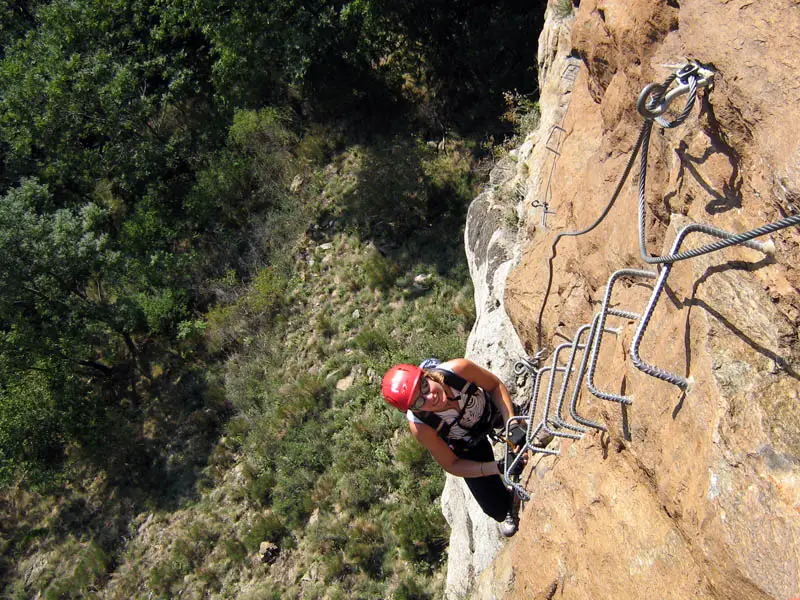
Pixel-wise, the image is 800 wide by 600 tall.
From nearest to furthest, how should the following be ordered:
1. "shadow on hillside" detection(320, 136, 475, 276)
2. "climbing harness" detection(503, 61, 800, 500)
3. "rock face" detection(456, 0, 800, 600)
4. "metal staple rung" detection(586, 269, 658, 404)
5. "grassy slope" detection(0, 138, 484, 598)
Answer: "rock face" detection(456, 0, 800, 600) < "climbing harness" detection(503, 61, 800, 500) < "metal staple rung" detection(586, 269, 658, 404) < "grassy slope" detection(0, 138, 484, 598) < "shadow on hillside" detection(320, 136, 475, 276)

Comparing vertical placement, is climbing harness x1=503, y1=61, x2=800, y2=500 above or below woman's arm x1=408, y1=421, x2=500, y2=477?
above

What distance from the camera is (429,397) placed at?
3.81 meters

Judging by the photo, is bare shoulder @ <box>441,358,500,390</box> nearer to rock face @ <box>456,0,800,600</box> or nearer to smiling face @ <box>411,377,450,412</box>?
smiling face @ <box>411,377,450,412</box>

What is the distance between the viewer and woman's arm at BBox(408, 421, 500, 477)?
13.0 feet

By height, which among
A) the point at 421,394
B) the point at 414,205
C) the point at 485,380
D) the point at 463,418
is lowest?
the point at 414,205

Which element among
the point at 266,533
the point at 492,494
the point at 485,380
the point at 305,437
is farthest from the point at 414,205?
the point at 492,494

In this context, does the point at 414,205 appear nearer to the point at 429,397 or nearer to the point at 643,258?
the point at 429,397

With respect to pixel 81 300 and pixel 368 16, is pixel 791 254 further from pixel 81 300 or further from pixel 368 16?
pixel 81 300

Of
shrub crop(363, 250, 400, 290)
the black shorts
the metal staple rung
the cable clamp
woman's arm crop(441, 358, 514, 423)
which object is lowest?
shrub crop(363, 250, 400, 290)

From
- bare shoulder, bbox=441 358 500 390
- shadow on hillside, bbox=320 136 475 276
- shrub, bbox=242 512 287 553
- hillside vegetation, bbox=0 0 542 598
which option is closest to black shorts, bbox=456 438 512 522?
bare shoulder, bbox=441 358 500 390

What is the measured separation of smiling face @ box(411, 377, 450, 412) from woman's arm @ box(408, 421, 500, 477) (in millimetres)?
191

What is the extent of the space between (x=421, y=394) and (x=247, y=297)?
27.1 ft

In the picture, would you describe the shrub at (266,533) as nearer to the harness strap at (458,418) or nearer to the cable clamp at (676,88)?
the harness strap at (458,418)

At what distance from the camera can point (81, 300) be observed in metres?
12.6
